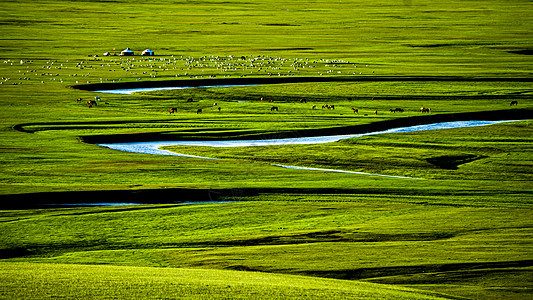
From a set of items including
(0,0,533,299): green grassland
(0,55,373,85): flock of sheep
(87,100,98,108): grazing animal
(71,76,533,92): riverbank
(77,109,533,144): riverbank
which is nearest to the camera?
(0,0,533,299): green grassland

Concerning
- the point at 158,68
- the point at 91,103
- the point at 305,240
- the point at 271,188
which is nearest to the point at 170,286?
the point at 305,240

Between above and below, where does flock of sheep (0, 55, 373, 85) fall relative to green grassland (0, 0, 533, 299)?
above

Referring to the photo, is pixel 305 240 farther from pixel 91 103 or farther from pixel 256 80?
pixel 256 80

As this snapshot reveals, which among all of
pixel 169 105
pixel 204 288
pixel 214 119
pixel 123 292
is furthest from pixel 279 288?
pixel 169 105

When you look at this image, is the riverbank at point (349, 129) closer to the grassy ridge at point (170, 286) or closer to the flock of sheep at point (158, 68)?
the flock of sheep at point (158, 68)

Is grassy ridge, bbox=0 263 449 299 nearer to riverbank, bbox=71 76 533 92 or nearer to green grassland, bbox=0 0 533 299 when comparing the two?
green grassland, bbox=0 0 533 299

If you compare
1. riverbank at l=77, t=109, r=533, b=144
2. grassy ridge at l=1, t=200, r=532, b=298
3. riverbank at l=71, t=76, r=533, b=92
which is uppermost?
riverbank at l=71, t=76, r=533, b=92

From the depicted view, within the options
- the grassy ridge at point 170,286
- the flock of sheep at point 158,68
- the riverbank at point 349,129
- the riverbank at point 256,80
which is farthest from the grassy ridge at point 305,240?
the flock of sheep at point 158,68

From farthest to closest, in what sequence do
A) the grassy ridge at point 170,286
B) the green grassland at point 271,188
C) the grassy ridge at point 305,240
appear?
1. the grassy ridge at point 305,240
2. the green grassland at point 271,188
3. the grassy ridge at point 170,286

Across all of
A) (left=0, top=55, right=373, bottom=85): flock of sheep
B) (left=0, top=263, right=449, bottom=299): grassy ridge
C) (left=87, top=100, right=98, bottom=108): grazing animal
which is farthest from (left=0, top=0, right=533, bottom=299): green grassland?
(left=87, top=100, right=98, bottom=108): grazing animal
